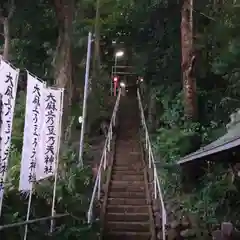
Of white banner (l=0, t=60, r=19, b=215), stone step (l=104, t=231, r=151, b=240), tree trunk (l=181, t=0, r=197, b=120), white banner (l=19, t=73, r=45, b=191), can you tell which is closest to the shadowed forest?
tree trunk (l=181, t=0, r=197, b=120)

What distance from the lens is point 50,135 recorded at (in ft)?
28.1

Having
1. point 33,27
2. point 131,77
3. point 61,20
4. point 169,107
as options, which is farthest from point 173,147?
point 131,77

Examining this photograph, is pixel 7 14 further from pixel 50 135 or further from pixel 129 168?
pixel 50 135

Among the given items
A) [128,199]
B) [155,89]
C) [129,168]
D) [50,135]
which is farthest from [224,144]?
[155,89]

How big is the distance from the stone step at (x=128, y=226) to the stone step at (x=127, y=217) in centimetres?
24

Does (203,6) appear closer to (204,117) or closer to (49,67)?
(204,117)

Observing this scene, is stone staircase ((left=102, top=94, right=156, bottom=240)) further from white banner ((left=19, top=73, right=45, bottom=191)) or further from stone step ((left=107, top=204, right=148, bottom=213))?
white banner ((left=19, top=73, right=45, bottom=191))

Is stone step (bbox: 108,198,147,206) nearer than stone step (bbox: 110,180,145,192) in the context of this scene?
Yes

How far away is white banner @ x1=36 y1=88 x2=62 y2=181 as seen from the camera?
8273 mm

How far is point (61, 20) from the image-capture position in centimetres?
1443

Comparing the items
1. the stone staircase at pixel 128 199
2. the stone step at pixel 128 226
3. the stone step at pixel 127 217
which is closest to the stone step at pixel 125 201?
the stone staircase at pixel 128 199

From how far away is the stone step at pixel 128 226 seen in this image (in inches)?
377

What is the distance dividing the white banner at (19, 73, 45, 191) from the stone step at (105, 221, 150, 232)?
8.73 ft

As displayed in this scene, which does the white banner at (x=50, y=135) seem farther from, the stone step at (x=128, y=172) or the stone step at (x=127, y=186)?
the stone step at (x=128, y=172)
